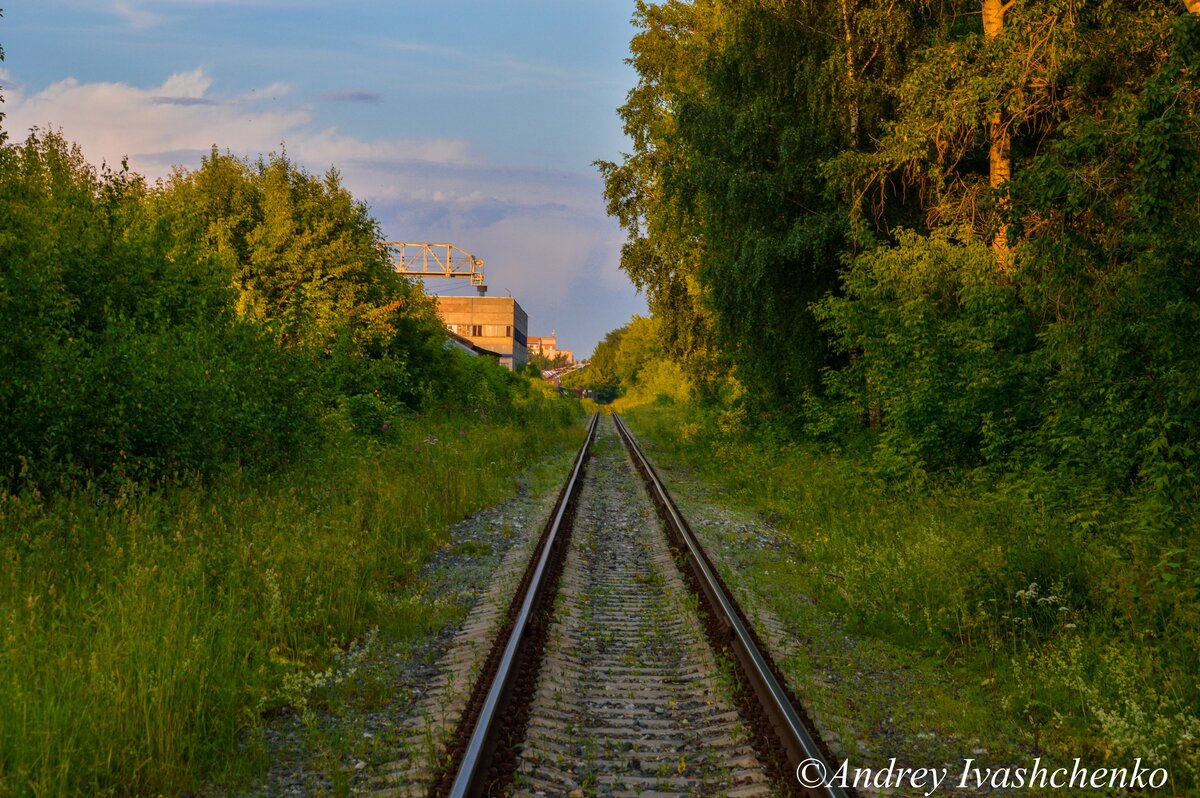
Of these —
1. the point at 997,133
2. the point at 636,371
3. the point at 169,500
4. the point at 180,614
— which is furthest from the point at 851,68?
the point at 636,371

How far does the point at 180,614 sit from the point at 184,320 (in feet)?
35.2

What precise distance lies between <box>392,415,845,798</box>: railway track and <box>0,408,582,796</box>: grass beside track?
49.4 inches

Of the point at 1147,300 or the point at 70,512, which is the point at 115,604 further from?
the point at 1147,300

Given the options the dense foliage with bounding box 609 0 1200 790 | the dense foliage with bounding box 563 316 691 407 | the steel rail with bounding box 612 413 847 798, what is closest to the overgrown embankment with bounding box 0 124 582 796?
the steel rail with bounding box 612 413 847 798

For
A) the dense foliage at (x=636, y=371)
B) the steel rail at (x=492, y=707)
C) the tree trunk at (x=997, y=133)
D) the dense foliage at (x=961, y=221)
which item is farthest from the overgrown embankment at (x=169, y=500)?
the dense foliage at (x=636, y=371)

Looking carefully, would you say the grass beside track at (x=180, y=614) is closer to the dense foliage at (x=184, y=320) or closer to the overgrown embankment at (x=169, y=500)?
the overgrown embankment at (x=169, y=500)

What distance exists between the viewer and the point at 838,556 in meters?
10.1

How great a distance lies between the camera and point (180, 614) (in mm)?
5883

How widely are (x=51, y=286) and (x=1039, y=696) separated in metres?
11.9

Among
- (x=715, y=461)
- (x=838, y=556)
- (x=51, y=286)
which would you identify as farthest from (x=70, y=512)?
(x=715, y=461)

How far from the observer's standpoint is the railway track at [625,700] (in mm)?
4383

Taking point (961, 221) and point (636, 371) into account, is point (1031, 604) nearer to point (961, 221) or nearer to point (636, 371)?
point (961, 221)

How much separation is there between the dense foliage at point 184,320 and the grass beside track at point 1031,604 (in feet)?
24.0

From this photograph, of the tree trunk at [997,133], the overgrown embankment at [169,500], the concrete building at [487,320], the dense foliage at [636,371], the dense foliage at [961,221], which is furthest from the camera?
the concrete building at [487,320]
